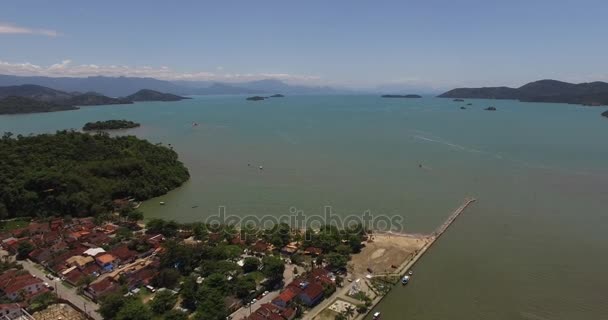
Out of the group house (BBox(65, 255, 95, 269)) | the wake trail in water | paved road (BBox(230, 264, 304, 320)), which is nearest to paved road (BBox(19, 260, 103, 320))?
house (BBox(65, 255, 95, 269))

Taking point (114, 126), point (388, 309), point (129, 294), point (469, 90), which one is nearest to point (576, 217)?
point (388, 309)

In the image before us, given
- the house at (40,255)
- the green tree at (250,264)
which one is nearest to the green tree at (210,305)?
the green tree at (250,264)

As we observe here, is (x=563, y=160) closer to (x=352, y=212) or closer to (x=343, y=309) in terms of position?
(x=352, y=212)

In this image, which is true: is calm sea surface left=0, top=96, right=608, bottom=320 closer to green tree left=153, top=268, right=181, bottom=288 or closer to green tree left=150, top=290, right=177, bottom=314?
green tree left=150, top=290, right=177, bottom=314

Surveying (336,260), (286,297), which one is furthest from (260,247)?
(286,297)

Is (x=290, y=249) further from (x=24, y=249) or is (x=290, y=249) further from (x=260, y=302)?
Result: (x=24, y=249)
